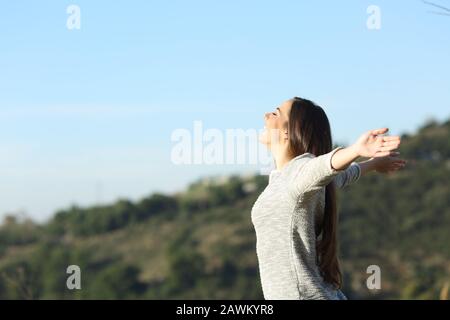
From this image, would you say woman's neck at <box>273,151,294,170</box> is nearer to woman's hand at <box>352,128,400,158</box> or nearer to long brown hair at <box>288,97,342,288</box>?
long brown hair at <box>288,97,342,288</box>

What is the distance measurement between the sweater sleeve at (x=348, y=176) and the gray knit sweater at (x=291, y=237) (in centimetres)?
46

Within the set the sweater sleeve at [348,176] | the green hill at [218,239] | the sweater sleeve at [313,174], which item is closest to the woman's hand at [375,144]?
the sweater sleeve at [313,174]

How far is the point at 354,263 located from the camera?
25266 mm

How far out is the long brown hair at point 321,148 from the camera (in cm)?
333

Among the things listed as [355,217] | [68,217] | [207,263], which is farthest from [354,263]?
[68,217]

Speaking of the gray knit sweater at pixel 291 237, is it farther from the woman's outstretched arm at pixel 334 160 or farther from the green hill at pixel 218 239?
the green hill at pixel 218 239

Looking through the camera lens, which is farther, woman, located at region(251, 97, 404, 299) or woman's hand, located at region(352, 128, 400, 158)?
woman, located at region(251, 97, 404, 299)

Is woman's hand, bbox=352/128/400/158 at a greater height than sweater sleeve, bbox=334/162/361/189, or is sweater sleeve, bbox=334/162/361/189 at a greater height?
woman's hand, bbox=352/128/400/158

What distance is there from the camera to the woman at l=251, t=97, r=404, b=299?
326cm

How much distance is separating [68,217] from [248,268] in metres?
10.3

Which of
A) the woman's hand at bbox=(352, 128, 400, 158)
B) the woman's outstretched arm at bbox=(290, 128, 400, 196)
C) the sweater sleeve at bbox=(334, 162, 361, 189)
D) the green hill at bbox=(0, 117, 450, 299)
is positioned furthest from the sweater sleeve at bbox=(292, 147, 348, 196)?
the green hill at bbox=(0, 117, 450, 299)

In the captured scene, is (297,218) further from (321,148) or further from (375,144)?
(375,144)
